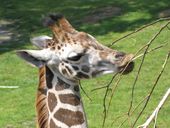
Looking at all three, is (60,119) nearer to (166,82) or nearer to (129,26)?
(166,82)

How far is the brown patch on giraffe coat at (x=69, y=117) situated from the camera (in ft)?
16.4

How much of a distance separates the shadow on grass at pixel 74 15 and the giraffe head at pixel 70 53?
11.5 meters

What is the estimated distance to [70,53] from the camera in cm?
506

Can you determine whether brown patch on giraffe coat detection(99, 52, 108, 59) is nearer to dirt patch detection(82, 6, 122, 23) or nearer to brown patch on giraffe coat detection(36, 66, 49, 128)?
brown patch on giraffe coat detection(36, 66, 49, 128)

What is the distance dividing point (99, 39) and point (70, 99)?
12.1m

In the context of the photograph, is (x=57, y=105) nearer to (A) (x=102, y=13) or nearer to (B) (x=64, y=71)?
(B) (x=64, y=71)

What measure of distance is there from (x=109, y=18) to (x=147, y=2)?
7.87ft

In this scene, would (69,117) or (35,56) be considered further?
(69,117)

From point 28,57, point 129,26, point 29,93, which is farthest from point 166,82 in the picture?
point 28,57

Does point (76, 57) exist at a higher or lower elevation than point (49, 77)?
higher

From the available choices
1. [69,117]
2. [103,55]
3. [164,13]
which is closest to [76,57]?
[103,55]

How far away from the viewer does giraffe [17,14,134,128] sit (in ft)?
16.4

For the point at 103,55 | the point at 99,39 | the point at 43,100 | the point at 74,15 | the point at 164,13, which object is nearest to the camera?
the point at 103,55

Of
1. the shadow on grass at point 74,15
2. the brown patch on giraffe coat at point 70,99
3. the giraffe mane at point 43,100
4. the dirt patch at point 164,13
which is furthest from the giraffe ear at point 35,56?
the dirt patch at point 164,13
